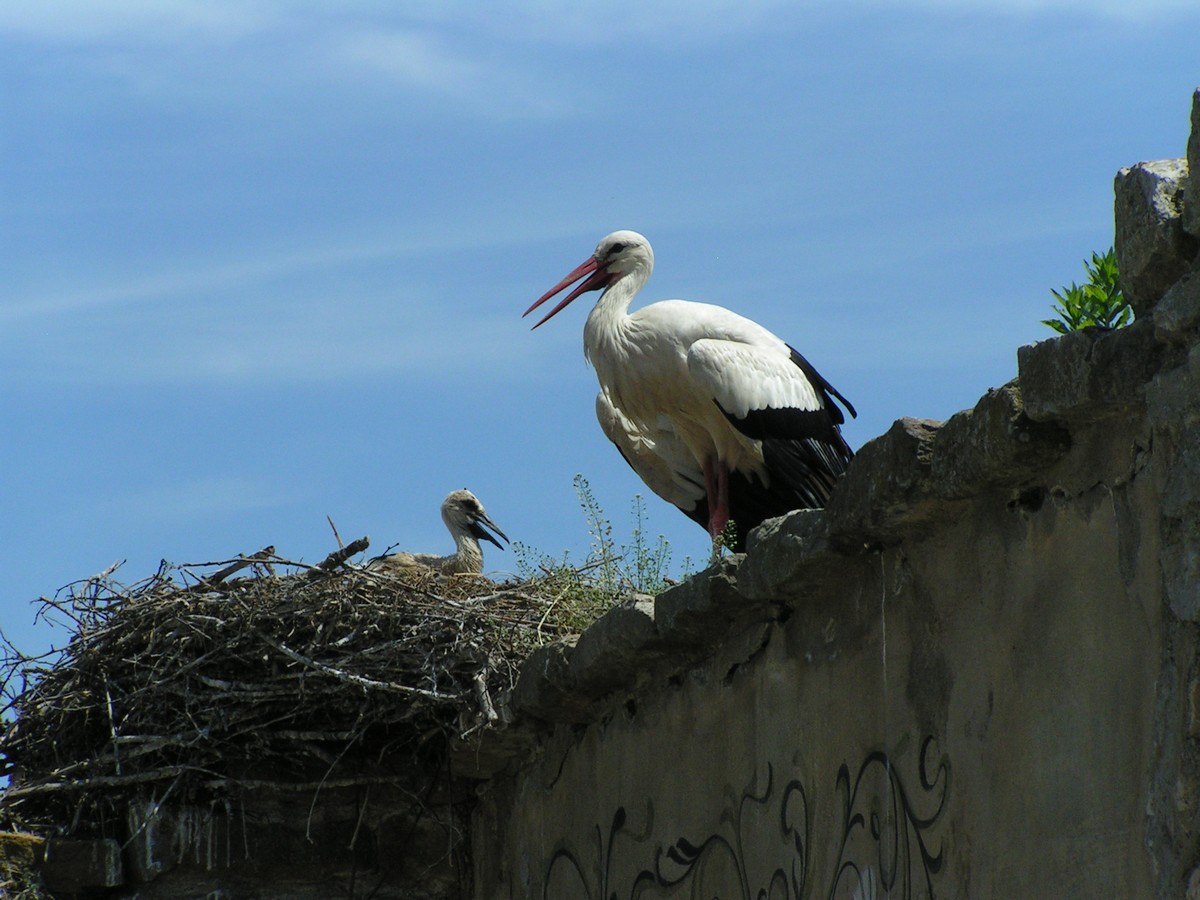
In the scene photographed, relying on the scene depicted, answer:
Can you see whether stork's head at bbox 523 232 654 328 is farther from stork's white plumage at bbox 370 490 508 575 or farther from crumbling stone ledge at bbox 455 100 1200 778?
crumbling stone ledge at bbox 455 100 1200 778

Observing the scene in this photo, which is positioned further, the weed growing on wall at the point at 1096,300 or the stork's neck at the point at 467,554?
the stork's neck at the point at 467,554

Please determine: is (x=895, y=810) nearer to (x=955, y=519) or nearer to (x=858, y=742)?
(x=858, y=742)

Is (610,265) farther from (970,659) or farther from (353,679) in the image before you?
(970,659)

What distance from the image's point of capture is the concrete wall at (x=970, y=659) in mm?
2695

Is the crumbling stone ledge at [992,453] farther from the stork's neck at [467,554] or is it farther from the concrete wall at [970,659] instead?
the stork's neck at [467,554]

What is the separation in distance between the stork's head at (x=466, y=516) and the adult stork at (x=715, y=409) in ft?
6.42

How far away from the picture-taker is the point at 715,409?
768cm

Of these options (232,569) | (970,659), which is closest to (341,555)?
(232,569)

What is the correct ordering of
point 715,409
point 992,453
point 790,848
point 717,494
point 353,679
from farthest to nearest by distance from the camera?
point 717,494 < point 715,409 < point 353,679 < point 790,848 < point 992,453

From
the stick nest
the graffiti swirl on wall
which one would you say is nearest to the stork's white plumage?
the stick nest

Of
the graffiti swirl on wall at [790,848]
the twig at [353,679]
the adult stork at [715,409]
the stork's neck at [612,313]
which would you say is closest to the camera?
the graffiti swirl on wall at [790,848]

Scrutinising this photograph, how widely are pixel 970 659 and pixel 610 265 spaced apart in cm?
558

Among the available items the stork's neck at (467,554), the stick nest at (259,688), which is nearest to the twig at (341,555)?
the stick nest at (259,688)

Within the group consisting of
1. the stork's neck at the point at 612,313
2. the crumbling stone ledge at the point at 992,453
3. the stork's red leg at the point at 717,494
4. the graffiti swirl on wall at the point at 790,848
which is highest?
the stork's neck at the point at 612,313
